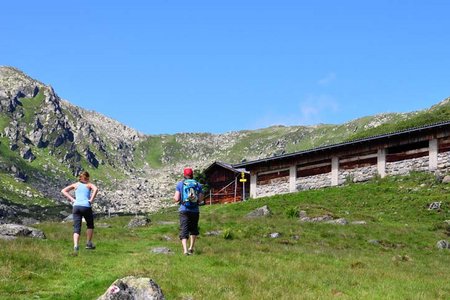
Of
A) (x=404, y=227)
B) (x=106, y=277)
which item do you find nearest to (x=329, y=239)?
(x=404, y=227)

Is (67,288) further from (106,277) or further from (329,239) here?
(329,239)

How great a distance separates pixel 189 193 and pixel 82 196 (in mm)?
3594

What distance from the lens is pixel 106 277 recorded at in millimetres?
12719

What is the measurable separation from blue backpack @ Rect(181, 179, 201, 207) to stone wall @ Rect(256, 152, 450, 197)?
1233 inches

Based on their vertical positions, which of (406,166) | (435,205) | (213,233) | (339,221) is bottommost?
(213,233)

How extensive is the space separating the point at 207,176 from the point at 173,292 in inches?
2367

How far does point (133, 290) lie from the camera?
10117 mm

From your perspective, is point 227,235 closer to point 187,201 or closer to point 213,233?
point 213,233

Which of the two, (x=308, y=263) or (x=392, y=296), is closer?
(x=392, y=296)

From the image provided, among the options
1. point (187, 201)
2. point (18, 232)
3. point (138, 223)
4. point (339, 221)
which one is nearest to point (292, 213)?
point (339, 221)

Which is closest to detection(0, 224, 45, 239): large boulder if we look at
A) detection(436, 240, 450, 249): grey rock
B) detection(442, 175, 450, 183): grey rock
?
detection(436, 240, 450, 249): grey rock

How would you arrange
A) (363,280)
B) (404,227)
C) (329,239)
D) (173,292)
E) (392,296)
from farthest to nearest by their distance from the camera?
(404,227) → (329,239) → (363,280) → (392,296) → (173,292)

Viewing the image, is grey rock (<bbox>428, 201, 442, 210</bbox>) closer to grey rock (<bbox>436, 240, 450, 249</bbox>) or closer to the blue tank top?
grey rock (<bbox>436, 240, 450, 249</bbox>)

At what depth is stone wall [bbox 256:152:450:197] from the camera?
43.2 m
